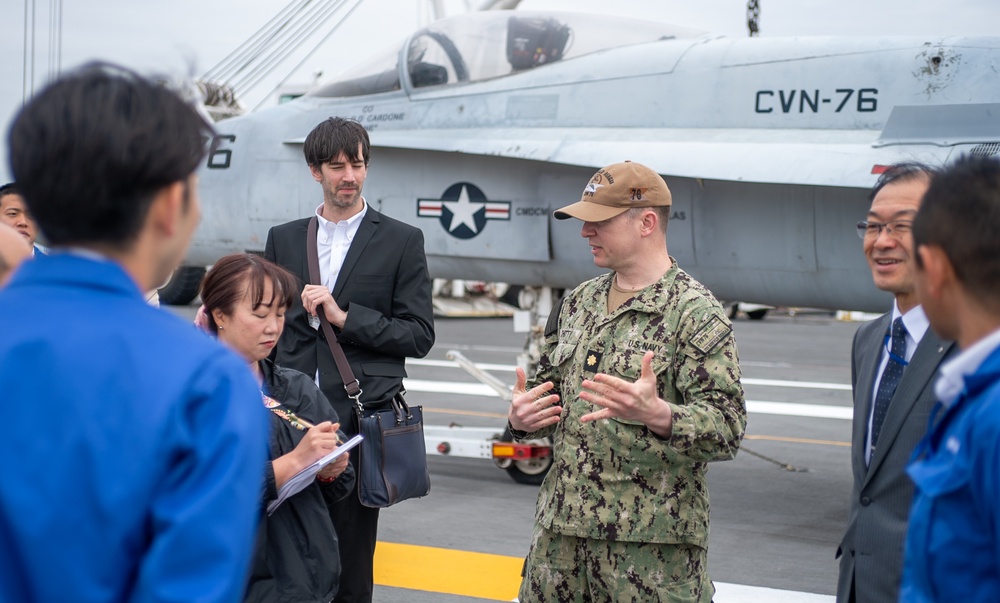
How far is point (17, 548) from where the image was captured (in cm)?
127

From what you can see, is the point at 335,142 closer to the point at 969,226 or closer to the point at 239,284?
the point at 239,284

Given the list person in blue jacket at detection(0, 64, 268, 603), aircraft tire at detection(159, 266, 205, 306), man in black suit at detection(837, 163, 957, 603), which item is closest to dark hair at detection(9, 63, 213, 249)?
person in blue jacket at detection(0, 64, 268, 603)

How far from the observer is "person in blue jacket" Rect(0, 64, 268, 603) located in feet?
4.13

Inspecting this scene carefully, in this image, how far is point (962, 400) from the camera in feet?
5.36

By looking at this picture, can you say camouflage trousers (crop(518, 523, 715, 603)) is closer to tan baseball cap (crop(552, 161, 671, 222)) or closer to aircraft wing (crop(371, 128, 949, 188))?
tan baseball cap (crop(552, 161, 671, 222))

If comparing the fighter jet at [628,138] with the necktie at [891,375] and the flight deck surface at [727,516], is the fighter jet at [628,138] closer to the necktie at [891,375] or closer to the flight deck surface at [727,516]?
the flight deck surface at [727,516]

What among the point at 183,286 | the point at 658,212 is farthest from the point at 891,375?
the point at 183,286

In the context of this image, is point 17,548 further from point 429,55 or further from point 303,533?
point 429,55

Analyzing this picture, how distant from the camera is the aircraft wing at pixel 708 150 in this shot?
578cm

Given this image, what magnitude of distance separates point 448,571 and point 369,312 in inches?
90.7

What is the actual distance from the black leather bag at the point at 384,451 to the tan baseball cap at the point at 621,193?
1.16 m

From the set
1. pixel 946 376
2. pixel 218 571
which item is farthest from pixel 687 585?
pixel 218 571

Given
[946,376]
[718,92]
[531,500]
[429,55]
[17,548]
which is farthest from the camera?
[429,55]

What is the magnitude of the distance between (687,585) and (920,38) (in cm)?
460
